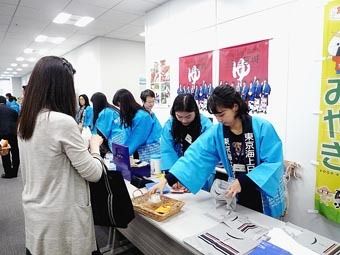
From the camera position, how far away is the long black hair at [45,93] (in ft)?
3.53

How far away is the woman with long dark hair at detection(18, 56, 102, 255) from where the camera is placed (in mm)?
1056

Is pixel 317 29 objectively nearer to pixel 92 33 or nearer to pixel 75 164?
pixel 75 164

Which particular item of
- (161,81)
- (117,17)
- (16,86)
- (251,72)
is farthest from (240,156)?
(16,86)

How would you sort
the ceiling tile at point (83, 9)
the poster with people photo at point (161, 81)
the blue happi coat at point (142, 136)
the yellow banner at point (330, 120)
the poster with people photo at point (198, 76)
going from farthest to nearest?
the poster with people photo at point (161, 81) < the ceiling tile at point (83, 9) < the poster with people photo at point (198, 76) < the blue happi coat at point (142, 136) < the yellow banner at point (330, 120)

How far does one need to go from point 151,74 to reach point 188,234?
378cm

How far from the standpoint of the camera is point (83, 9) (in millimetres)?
4355

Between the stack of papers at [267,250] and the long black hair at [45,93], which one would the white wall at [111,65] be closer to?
the long black hair at [45,93]

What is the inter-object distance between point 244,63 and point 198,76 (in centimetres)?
79

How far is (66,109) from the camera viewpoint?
1111 mm

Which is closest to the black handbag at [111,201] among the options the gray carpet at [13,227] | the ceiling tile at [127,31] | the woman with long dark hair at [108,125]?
the gray carpet at [13,227]

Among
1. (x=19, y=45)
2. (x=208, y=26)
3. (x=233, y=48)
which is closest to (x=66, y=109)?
(x=233, y=48)

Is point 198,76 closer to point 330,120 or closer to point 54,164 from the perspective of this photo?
point 330,120

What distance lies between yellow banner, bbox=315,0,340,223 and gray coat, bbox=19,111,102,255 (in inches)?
76.1

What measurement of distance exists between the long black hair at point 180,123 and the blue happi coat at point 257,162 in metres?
0.28
